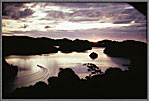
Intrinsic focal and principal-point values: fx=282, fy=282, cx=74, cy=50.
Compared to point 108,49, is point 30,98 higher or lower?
lower

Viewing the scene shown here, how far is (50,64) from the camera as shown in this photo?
4047 mm

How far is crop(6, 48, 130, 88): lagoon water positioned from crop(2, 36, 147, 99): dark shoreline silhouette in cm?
6

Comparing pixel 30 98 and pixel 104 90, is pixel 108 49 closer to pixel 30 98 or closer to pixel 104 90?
pixel 104 90

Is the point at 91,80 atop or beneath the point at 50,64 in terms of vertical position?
beneath

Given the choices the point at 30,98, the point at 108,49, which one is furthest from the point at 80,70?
the point at 30,98

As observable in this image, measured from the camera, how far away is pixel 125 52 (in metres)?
4.12

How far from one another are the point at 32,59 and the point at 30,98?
56 centimetres

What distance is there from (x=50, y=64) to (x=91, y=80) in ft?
2.07

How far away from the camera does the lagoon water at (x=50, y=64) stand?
402cm

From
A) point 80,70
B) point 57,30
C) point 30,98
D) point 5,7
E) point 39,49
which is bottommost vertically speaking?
point 30,98

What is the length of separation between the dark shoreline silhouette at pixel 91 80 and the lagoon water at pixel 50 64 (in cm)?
6

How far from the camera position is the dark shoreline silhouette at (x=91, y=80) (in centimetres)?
402

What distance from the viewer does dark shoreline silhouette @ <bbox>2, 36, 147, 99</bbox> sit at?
4.02 m

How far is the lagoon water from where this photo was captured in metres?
4.02
